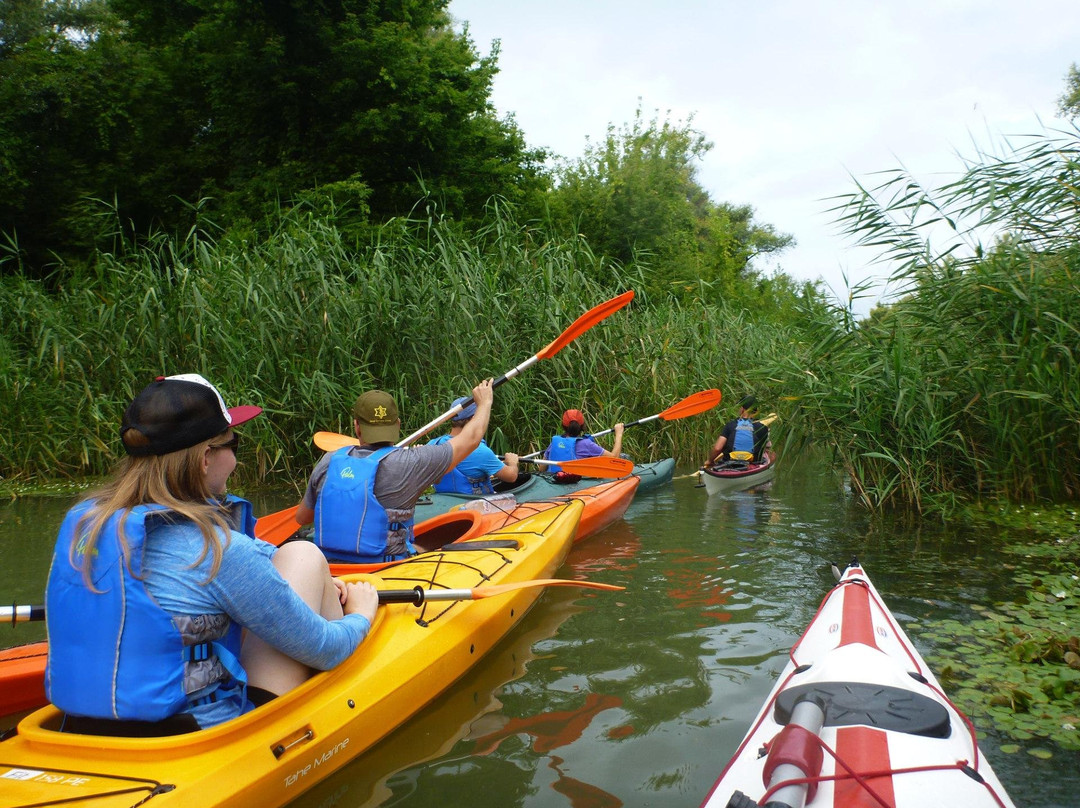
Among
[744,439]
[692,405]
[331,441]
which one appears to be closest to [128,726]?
[331,441]

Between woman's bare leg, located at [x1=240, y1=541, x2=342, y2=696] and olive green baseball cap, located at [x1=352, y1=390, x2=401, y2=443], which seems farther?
olive green baseball cap, located at [x1=352, y1=390, x2=401, y2=443]

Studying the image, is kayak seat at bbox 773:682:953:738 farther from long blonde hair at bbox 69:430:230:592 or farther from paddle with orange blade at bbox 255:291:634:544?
paddle with orange blade at bbox 255:291:634:544

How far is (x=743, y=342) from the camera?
9883 millimetres

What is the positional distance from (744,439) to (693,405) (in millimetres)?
712

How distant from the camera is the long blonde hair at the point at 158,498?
67.0 inches

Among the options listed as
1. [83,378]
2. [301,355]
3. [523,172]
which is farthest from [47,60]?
[301,355]

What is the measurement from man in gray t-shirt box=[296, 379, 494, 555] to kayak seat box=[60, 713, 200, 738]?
5.50ft

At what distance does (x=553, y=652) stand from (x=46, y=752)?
6.57 feet

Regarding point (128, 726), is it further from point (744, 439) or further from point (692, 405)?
point (744, 439)

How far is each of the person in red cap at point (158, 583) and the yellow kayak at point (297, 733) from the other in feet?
0.20

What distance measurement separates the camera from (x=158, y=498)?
68.6 inches

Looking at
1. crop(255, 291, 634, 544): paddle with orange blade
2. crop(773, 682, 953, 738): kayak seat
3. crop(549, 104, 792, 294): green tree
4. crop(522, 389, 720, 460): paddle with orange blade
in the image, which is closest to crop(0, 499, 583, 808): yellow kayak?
crop(255, 291, 634, 544): paddle with orange blade

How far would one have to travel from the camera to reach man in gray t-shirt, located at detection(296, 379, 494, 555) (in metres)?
3.49

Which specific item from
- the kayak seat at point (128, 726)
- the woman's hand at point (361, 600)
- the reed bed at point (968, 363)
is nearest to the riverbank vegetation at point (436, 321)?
the reed bed at point (968, 363)
